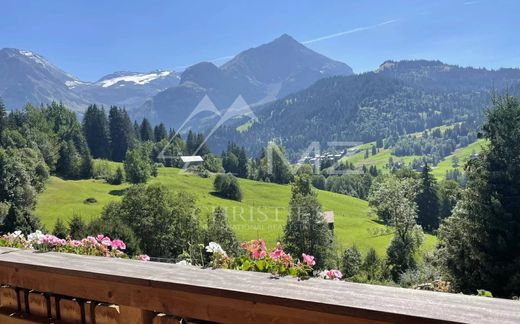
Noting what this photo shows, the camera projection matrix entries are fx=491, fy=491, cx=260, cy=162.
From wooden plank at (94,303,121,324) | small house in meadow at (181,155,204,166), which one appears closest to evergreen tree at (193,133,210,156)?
small house in meadow at (181,155,204,166)

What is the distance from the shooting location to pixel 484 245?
18875 mm

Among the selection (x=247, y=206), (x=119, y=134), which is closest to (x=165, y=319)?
(x=247, y=206)

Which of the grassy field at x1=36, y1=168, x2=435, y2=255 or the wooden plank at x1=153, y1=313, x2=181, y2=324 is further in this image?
the grassy field at x1=36, y1=168, x2=435, y2=255

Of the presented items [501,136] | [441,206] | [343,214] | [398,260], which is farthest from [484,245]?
[343,214]

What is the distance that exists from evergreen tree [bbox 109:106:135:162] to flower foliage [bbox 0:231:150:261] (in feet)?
337

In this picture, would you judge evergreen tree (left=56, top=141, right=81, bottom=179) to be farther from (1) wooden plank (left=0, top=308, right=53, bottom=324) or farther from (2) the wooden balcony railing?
(2) the wooden balcony railing

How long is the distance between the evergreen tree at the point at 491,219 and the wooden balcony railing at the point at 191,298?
18.5 meters

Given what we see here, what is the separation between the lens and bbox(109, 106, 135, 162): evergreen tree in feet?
342

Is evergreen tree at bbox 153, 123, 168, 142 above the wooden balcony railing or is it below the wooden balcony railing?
above

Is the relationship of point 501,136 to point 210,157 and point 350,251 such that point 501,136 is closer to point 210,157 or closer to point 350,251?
point 350,251

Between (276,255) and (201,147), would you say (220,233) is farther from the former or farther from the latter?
(201,147)

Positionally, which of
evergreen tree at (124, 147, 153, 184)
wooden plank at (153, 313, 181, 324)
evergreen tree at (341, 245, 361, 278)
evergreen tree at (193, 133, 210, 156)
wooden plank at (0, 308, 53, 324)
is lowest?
evergreen tree at (341, 245, 361, 278)

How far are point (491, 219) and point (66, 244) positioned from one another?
1871cm

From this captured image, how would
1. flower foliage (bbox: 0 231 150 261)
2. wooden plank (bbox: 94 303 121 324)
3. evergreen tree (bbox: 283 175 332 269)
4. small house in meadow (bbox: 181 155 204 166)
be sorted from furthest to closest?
small house in meadow (bbox: 181 155 204 166) < evergreen tree (bbox: 283 175 332 269) < flower foliage (bbox: 0 231 150 261) < wooden plank (bbox: 94 303 121 324)
